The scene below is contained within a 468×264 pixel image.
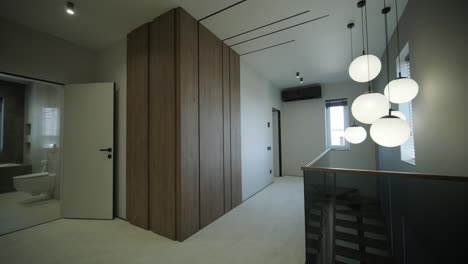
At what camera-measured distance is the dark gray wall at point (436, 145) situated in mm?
1216

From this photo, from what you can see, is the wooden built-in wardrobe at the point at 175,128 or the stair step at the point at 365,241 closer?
the stair step at the point at 365,241

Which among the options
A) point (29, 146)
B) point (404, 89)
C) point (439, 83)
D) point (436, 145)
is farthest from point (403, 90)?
point (29, 146)

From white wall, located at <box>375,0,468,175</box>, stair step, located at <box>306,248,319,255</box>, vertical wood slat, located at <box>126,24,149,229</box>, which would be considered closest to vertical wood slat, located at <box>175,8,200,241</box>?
vertical wood slat, located at <box>126,24,149,229</box>

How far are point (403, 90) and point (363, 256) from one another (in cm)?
148

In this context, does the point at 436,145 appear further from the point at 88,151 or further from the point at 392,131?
the point at 88,151

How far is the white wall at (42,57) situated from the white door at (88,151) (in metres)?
0.31

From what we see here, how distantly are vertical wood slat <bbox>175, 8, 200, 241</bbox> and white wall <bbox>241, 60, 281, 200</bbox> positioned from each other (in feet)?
4.98

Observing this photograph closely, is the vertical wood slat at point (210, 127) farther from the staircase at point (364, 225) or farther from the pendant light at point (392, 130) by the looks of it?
the pendant light at point (392, 130)

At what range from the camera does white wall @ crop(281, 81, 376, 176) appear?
5.50 meters

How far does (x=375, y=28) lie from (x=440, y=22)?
1.55 metres

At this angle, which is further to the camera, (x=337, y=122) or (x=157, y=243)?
(x=337, y=122)

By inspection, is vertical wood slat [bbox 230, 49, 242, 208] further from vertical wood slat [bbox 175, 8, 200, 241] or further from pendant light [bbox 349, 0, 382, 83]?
pendant light [bbox 349, 0, 382, 83]

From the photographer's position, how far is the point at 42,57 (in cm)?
290

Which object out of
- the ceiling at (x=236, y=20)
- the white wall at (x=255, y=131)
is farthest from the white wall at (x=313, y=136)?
the ceiling at (x=236, y=20)
